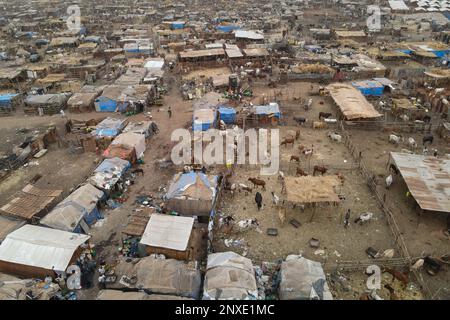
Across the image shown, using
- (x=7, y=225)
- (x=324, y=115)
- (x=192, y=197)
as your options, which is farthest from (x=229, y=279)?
(x=324, y=115)

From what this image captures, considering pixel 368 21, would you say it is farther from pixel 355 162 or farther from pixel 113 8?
pixel 113 8

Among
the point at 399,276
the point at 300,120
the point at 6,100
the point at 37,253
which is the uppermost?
the point at 6,100

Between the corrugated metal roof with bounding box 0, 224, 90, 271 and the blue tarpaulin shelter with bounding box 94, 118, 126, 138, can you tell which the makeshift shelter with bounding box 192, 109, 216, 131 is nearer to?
the blue tarpaulin shelter with bounding box 94, 118, 126, 138

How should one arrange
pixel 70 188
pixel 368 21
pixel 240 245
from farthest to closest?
1. pixel 368 21
2. pixel 70 188
3. pixel 240 245

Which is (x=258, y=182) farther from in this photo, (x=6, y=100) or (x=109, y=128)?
(x=6, y=100)

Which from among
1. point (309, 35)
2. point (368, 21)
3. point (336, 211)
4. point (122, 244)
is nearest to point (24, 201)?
point (122, 244)

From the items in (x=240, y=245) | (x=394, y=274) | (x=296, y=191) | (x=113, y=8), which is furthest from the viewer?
(x=113, y=8)

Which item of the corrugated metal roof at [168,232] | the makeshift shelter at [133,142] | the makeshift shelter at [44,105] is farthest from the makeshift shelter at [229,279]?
the makeshift shelter at [44,105]
